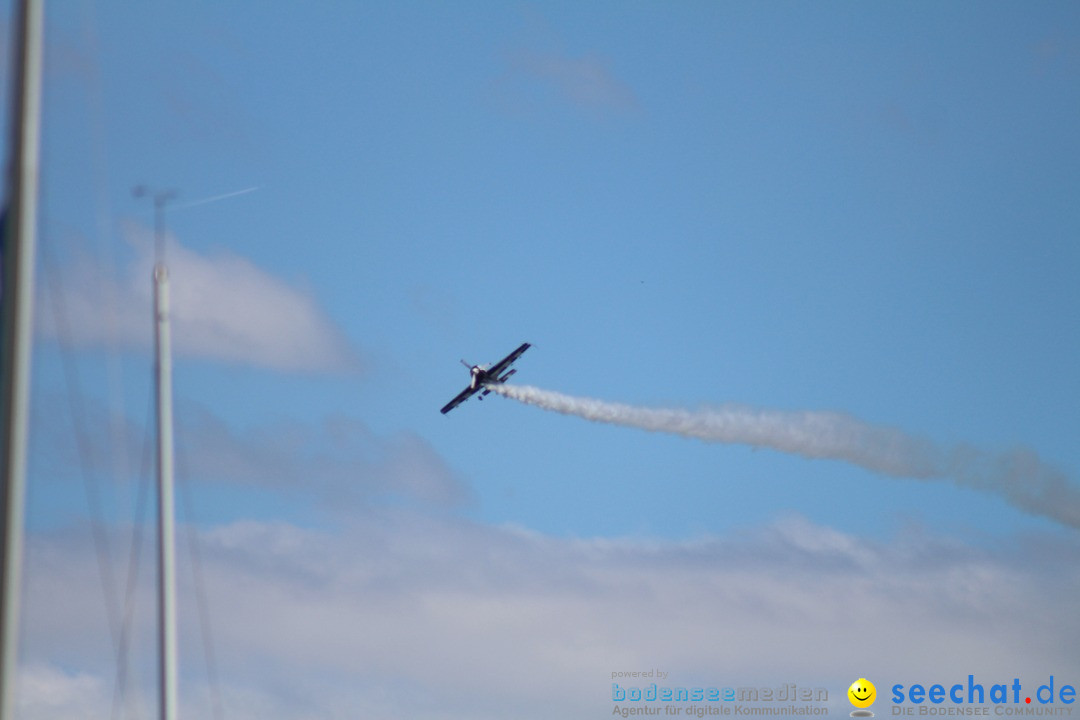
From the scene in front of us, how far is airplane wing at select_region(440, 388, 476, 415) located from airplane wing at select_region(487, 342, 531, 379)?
9.00ft

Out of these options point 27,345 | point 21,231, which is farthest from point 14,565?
point 21,231

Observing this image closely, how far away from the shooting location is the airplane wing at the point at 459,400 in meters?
117

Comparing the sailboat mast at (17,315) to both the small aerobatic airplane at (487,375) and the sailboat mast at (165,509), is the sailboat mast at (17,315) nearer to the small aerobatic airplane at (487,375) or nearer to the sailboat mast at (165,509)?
the sailboat mast at (165,509)

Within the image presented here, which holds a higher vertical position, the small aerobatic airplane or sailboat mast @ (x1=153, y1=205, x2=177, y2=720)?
the small aerobatic airplane

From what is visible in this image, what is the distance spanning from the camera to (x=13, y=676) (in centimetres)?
2452

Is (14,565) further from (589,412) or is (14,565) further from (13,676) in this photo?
(589,412)

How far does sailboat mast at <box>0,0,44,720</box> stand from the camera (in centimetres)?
2453

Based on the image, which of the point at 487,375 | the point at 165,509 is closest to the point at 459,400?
the point at 487,375

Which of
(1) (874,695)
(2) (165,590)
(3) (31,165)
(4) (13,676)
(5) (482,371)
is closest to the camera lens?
(4) (13,676)

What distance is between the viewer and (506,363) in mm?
114125

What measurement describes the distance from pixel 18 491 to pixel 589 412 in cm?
9170

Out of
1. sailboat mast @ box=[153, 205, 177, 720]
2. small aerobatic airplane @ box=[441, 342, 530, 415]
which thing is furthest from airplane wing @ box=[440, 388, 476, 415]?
sailboat mast @ box=[153, 205, 177, 720]

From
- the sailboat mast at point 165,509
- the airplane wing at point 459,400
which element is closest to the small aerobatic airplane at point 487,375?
the airplane wing at point 459,400

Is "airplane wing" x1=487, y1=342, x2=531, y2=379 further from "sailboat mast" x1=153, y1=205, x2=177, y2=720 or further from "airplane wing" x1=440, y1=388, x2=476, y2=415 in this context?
"sailboat mast" x1=153, y1=205, x2=177, y2=720
